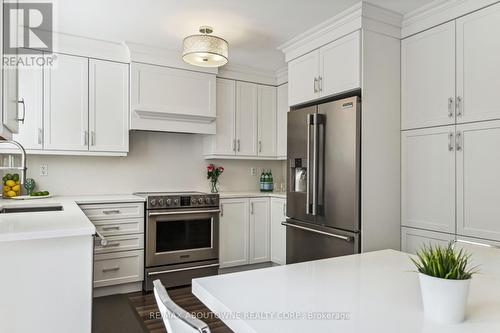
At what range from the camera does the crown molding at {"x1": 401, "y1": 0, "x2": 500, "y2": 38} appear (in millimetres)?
2358

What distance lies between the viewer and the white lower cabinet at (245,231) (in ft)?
12.3

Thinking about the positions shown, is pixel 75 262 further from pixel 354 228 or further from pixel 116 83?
pixel 116 83

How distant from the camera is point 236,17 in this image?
2.79 meters

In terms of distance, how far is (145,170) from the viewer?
3.88 metres

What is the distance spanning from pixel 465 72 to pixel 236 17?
173cm

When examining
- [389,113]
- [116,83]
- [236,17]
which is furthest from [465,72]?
[116,83]

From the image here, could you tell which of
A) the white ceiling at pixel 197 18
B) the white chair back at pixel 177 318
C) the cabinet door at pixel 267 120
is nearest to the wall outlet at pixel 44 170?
the white ceiling at pixel 197 18

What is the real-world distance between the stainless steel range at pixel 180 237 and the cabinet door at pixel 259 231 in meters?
0.45

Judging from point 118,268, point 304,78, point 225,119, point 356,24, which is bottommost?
point 118,268

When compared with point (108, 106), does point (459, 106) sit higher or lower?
lower

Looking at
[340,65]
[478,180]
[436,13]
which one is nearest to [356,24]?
[340,65]

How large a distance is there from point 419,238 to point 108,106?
303cm

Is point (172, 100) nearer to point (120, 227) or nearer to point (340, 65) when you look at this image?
point (120, 227)
